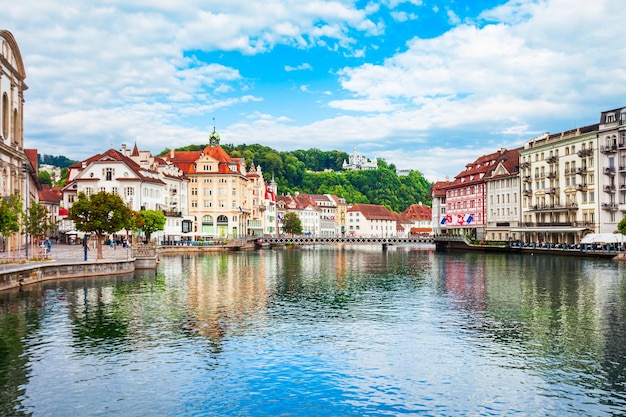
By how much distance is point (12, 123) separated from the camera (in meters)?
63.8

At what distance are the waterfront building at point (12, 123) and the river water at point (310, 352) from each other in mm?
18791

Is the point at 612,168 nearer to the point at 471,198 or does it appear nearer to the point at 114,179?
the point at 471,198

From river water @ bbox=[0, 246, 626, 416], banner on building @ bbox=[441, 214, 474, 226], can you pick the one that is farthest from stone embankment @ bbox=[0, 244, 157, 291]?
banner on building @ bbox=[441, 214, 474, 226]

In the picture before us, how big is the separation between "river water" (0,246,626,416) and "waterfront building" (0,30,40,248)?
18791 mm

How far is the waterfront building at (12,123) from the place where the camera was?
5900 cm

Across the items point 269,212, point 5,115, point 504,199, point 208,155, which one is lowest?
point 269,212

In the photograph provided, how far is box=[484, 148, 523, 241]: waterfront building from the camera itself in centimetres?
11675

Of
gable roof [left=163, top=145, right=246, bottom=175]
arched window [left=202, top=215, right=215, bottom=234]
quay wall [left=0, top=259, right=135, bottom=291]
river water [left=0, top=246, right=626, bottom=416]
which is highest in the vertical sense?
gable roof [left=163, top=145, right=246, bottom=175]

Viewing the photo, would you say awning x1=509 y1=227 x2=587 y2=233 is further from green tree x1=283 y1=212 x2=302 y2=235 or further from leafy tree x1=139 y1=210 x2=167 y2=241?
green tree x1=283 y1=212 x2=302 y2=235

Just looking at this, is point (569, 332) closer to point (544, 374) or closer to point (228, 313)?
point (544, 374)

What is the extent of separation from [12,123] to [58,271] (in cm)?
2176

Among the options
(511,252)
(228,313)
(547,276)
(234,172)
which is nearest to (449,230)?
(511,252)

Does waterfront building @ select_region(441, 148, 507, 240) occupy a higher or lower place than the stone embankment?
higher

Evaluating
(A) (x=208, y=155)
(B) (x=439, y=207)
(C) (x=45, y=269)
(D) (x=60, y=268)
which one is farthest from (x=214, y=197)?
(C) (x=45, y=269)
